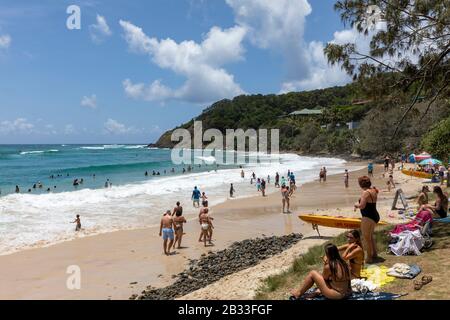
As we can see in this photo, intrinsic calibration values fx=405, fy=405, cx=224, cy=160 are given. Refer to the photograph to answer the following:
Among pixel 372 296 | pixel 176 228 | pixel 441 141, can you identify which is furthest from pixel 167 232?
pixel 441 141

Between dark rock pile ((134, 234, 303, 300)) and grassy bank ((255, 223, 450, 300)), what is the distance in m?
1.97

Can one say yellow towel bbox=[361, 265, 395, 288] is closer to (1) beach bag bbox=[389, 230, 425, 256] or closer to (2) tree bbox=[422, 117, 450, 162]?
(1) beach bag bbox=[389, 230, 425, 256]

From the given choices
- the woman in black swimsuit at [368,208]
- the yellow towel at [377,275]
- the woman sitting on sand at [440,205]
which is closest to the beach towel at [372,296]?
the yellow towel at [377,275]

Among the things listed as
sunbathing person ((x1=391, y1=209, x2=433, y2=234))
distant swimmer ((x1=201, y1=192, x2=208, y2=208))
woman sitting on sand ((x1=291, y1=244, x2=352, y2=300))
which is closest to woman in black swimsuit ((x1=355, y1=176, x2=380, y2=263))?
sunbathing person ((x1=391, y1=209, x2=433, y2=234))

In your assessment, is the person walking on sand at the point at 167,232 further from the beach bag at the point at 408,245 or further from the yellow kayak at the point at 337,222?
the beach bag at the point at 408,245

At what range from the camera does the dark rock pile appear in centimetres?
902

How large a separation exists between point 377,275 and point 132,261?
298 inches

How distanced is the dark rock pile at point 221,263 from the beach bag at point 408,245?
381cm

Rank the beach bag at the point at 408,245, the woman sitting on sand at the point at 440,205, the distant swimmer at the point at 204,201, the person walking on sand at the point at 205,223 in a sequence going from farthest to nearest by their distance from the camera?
the distant swimmer at the point at 204,201
the person walking on sand at the point at 205,223
the woman sitting on sand at the point at 440,205
the beach bag at the point at 408,245

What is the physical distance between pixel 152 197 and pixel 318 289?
22.3 m

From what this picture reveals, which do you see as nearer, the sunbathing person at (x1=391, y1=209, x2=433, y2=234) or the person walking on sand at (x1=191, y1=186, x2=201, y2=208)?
the sunbathing person at (x1=391, y1=209, x2=433, y2=234)

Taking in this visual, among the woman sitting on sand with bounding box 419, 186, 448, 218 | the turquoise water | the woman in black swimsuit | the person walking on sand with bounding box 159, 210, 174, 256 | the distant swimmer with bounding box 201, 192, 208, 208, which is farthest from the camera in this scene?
the turquoise water

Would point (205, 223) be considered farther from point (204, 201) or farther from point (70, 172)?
point (70, 172)

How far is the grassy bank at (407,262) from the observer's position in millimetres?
5855
